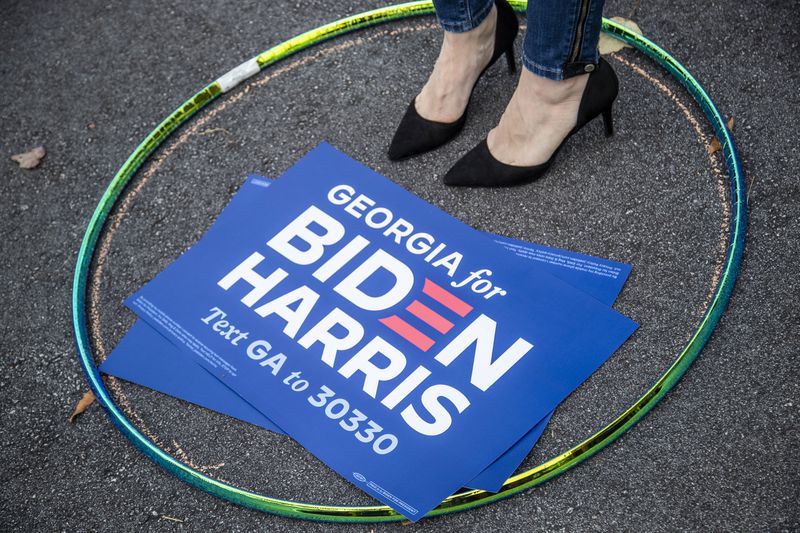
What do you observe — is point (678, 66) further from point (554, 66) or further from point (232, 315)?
point (232, 315)

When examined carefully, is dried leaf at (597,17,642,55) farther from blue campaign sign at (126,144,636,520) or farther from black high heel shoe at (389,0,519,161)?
blue campaign sign at (126,144,636,520)

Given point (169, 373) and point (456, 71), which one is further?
point (456, 71)

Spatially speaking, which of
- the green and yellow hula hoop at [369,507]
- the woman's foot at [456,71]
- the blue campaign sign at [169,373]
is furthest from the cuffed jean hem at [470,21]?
the blue campaign sign at [169,373]

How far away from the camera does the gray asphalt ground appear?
1617 millimetres

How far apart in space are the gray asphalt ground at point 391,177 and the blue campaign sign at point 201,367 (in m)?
0.03

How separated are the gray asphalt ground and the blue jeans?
0.39m

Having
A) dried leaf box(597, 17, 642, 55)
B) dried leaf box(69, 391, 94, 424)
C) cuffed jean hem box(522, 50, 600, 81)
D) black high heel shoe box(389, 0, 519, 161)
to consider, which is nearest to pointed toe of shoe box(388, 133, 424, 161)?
black high heel shoe box(389, 0, 519, 161)

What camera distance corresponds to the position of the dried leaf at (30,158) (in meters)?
2.28

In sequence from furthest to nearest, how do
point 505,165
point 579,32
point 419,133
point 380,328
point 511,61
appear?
point 511,61, point 419,133, point 505,165, point 380,328, point 579,32

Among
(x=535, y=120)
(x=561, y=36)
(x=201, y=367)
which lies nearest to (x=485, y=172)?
(x=535, y=120)

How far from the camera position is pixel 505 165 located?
1.97 meters

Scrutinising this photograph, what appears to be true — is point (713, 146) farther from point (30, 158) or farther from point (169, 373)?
point (30, 158)

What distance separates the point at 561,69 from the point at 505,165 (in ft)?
1.14

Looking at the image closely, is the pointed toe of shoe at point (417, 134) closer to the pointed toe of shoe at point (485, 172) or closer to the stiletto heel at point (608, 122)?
the pointed toe of shoe at point (485, 172)
